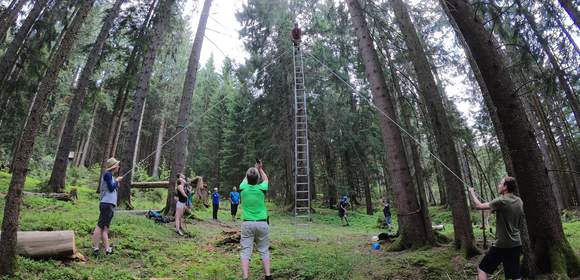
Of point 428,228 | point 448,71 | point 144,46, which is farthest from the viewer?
point 448,71

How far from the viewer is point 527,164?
4.80 metres

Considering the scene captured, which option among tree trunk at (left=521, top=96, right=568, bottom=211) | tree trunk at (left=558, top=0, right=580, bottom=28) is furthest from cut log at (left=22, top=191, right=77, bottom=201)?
tree trunk at (left=521, top=96, right=568, bottom=211)

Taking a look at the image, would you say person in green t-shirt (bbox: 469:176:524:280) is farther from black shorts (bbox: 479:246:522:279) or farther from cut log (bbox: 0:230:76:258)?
cut log (bbox: 0:230:76:258)

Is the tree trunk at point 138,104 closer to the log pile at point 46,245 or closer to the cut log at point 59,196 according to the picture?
the cut log at point 59,196

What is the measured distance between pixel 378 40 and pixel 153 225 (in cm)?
798

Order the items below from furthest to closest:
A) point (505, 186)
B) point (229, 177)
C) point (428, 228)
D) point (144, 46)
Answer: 1. point (229, 177)
2. point (144, 46)
3. point (428, 228)
4. point (505, 186)

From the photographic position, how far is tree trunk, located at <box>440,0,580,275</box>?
15.1ft

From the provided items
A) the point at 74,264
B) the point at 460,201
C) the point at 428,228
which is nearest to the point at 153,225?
the point at 74,264

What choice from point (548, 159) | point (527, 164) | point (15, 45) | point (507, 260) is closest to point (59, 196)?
point (15, 45)

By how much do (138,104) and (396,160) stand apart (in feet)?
28.9

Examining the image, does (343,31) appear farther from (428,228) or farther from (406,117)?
(428,228)

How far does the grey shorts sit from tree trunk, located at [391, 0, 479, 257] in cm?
374

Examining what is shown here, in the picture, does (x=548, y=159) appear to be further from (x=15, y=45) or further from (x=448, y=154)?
(x=15, y=45)

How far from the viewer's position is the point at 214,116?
36875 millimetres
